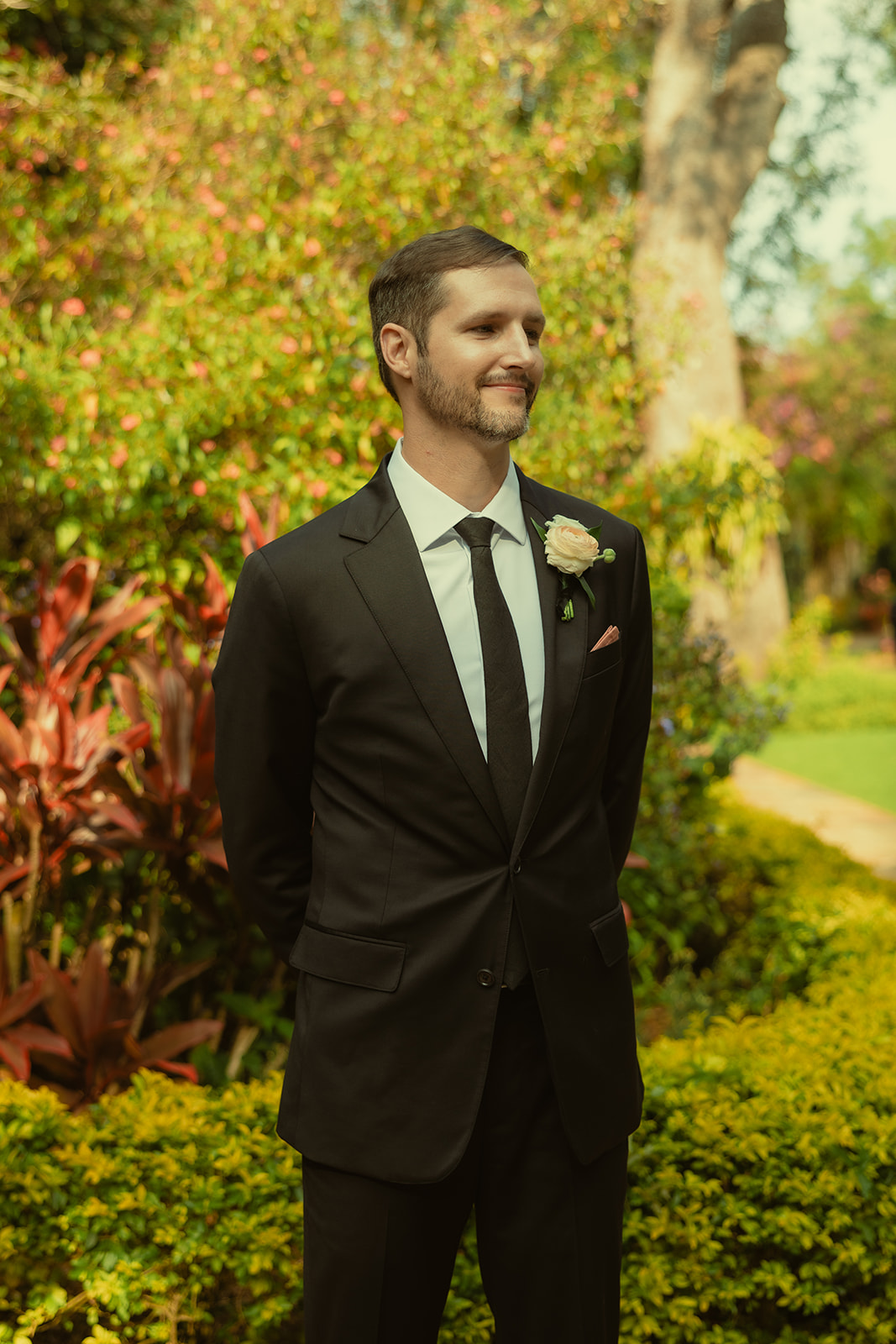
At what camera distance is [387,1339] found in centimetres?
176

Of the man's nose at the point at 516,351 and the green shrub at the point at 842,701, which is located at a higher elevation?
the man's nose at the point at 516,351

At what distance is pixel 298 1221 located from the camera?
251 cm

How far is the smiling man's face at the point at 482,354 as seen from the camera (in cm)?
174

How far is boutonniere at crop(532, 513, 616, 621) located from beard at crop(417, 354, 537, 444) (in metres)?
0.18

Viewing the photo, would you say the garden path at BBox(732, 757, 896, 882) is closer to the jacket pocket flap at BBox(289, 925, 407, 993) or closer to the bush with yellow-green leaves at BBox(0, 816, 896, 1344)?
the bush with yellow-green leaves at BBox(0, 816, 896, 1344)

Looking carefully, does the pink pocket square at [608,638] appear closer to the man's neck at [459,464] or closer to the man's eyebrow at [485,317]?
the man's neck at [459,464]

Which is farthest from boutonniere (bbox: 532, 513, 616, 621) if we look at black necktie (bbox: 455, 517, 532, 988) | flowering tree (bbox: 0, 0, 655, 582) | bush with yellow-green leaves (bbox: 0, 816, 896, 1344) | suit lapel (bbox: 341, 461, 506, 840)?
flowering tree (bbox: 0, 0, 655, 582)

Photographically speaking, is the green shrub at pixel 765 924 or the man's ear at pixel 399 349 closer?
the man's ear at pixel 399 349

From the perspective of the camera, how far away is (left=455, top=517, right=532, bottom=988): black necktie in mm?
1755

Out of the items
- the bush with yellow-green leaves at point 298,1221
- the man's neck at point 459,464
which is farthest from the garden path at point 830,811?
the man's neck at point 459,464

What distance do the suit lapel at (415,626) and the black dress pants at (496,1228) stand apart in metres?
0.40

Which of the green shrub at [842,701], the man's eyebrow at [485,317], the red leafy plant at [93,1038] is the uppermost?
the man's eyebrow at [485,317]

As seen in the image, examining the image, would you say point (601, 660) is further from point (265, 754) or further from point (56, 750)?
point (56, 750)

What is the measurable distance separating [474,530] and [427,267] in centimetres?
43
